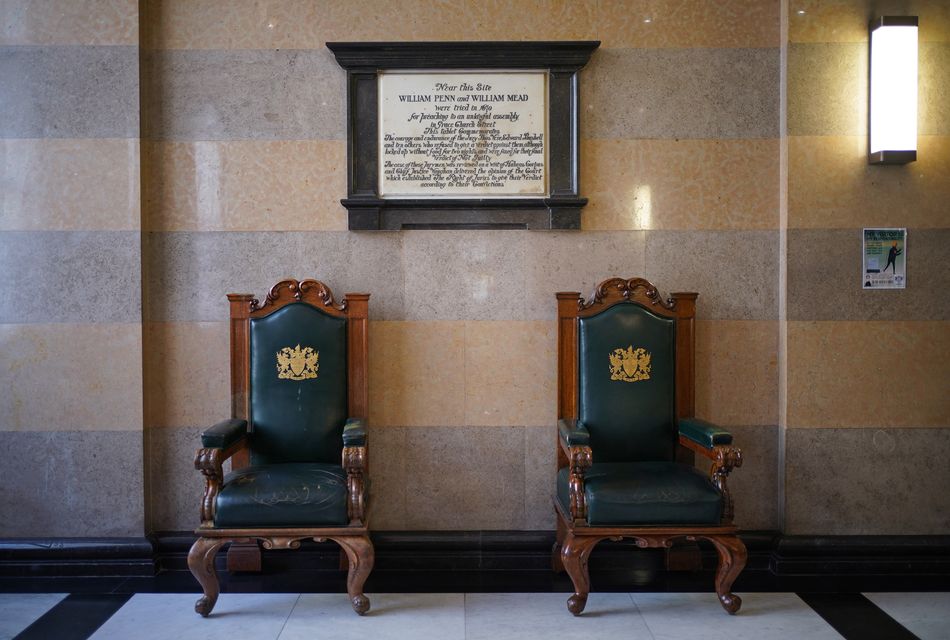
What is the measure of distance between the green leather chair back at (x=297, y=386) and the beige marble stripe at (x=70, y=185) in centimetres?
90

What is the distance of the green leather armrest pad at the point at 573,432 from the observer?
2836mm

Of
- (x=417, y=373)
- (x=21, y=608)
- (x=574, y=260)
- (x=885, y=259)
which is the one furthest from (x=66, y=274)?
(x=885, y=259)

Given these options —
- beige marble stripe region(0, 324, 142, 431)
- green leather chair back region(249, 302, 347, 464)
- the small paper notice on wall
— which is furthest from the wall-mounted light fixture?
beige marble stripe region(0, 324, 142, 431)

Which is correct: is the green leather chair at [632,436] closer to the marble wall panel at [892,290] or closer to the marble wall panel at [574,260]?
the marble wall panel at [574,260]

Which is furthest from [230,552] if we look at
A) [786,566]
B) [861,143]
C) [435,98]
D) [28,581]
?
[861,143]

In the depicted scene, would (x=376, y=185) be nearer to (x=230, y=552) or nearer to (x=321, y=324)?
(x=321, y=324)

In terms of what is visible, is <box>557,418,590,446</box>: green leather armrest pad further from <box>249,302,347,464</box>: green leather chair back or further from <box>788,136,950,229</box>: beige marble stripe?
<box>788,136,950,229</box>: beige marble stripe

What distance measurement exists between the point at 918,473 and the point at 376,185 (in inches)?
118

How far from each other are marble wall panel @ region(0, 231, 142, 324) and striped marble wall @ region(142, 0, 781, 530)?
126 millimetres

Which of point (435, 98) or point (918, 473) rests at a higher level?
point (435, 98)

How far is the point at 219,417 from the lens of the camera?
3.45 meters

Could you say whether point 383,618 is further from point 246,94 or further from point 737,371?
point 246,94

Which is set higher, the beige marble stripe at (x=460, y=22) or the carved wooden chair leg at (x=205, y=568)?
the beige marble stripe at (x=460, y=22)

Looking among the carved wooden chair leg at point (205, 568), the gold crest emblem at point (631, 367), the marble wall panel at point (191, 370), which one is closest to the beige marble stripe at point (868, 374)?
the gold crest emblem at point (631, 367)
